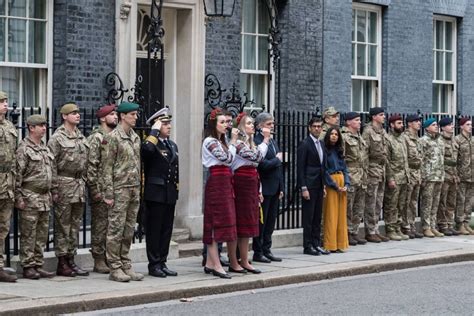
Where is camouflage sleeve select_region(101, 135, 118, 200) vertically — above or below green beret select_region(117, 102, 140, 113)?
below

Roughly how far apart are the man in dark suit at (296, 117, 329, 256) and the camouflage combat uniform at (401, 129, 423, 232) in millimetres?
2728

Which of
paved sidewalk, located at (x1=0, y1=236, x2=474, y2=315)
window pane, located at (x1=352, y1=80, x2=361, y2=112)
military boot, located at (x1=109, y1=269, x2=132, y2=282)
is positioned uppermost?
window pane, located at (x1=352, y1=80, x2=361, y2=112)

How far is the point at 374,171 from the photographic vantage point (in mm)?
18391

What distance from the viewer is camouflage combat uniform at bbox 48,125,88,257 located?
1380cm

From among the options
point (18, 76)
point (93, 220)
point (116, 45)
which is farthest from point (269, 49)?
point (93, 220)

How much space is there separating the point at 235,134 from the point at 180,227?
355cm

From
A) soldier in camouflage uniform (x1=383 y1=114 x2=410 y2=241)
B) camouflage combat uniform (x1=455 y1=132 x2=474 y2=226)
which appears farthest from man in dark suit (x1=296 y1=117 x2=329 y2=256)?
camouflage combat uniform (x1=455 y1=132 x2=474 y2=226)

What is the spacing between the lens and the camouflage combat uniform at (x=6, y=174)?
43.0 ft

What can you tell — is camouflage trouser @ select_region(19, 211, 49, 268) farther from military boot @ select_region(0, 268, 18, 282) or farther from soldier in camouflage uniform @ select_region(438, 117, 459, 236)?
soldier in camouflage uniform @ select_region(438, 117, 459, 236)

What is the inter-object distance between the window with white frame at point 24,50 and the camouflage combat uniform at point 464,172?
282 inches

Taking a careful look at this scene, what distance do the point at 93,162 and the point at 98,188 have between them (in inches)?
11.9

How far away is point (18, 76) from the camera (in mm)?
16719

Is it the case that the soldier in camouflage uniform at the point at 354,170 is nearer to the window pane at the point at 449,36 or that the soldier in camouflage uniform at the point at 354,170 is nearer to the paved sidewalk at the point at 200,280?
the paved sidewalk at the point at 200,280

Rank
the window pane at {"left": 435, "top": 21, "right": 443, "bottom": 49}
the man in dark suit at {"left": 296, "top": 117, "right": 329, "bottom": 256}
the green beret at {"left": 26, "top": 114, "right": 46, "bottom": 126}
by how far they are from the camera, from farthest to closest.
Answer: the window pane at {"left": 435, "top": 21, "right": 443, "bottom": 49}, the man in dark suit at {"left": 296, "top": 117, "right": 329, "bottom": 256}, the green beret at {"left": 26, "top": 114, "right": 46, "bottom": 126}
